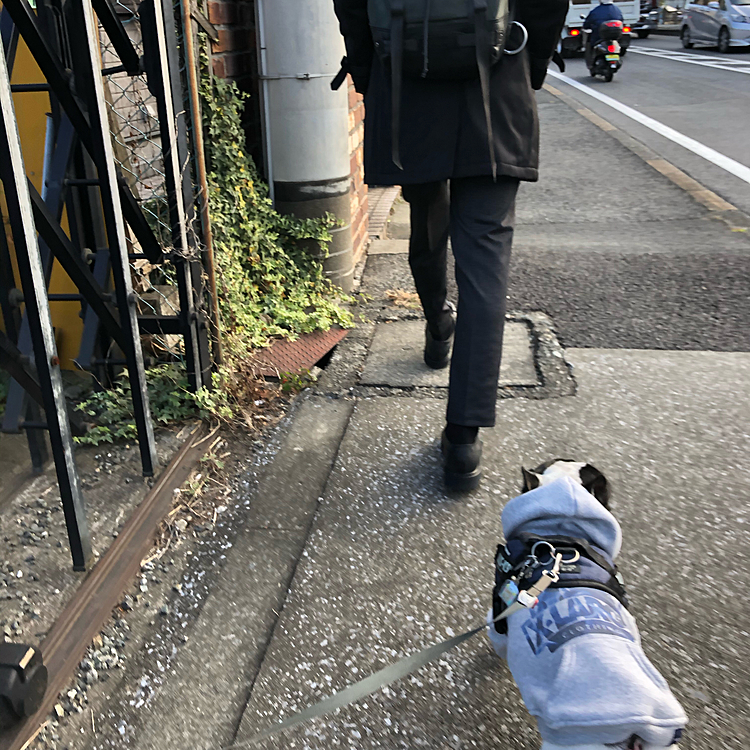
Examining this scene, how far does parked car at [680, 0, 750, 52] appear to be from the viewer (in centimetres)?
2075

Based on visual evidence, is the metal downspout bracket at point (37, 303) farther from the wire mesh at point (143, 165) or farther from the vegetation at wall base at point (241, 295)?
the wire mesh at point (143, 165)

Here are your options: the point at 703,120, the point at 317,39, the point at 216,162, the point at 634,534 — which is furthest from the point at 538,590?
the point at 703,120

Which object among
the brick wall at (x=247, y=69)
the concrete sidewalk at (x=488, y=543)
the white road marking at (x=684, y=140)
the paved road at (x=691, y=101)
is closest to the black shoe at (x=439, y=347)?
the concrete sidewalk at (x=488, y=543)

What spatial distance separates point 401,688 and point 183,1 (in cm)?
223

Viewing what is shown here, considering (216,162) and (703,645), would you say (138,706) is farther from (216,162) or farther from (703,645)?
(216,162)

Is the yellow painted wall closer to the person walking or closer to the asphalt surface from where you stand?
the person walking

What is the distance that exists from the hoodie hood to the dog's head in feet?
0.33

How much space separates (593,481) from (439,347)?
158 centimetres

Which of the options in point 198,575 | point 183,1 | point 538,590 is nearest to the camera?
point 538,590

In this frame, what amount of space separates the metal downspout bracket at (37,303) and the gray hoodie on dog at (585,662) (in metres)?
1.15

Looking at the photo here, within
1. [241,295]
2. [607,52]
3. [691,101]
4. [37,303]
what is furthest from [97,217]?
[607,52]

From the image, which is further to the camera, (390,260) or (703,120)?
(703,120)

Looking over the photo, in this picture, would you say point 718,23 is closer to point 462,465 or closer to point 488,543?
point 462,465

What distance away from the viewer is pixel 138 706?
1.76m
